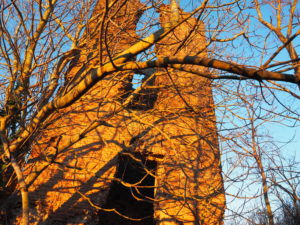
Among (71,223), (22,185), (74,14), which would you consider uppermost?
(74,14)

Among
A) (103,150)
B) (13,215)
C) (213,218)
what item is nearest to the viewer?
(13,215)

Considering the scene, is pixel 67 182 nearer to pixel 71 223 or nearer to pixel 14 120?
pixel 71 223

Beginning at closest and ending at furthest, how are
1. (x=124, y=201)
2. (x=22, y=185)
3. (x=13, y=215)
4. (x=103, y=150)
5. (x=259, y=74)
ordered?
(x=259, y=74)
(x=22, y=185)
(x=13, y=215)
(x=103, y=150)
(x=124, y=201)

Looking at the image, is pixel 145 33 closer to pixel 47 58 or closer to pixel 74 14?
pixel 74 14

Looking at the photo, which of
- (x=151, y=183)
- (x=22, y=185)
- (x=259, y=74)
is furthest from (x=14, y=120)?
(x=151, y=183)

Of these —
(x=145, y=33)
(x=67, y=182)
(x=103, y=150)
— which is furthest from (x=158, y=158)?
(x=145, y=33)

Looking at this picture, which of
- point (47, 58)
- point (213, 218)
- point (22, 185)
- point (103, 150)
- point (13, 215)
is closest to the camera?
point (22, 185)

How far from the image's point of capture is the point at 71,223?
473cm

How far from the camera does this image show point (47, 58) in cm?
403

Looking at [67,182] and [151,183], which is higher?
[151,183]

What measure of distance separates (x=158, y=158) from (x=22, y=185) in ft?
11.6

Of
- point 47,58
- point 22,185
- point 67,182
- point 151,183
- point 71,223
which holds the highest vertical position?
point 47,58

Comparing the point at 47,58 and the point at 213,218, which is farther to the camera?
the point at 213,218

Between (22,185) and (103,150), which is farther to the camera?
(103,150)
